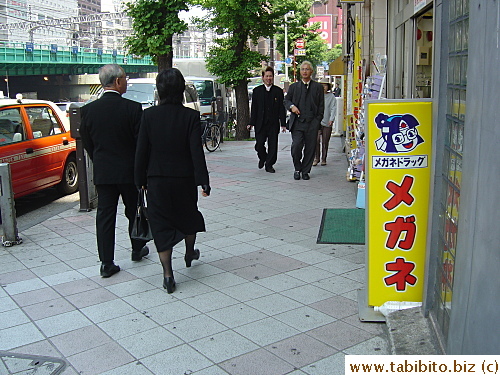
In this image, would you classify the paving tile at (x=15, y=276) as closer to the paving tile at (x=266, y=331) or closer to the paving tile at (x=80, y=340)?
the paving tile at (x=80, y=340)

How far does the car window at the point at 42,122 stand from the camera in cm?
947

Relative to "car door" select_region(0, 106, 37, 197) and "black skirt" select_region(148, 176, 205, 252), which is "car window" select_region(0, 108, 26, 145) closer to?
"car door" select_region(0, 106, 37, 197)

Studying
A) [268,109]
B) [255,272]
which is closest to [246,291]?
[255,272]

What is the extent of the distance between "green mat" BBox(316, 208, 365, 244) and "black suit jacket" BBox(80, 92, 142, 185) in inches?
92.1

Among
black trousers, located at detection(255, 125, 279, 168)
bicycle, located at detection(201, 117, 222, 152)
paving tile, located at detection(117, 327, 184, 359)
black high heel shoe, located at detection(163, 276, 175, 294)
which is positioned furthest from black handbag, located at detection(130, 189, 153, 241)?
bicycle, located at detection(201, 117, 222, 152)

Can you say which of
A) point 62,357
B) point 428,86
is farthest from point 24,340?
point 428,86

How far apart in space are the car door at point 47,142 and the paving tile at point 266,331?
20.5 feet

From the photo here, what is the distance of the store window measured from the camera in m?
3.14

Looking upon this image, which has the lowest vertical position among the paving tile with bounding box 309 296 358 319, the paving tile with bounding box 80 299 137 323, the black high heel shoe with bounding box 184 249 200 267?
the paving tile with bounding box 80 299 137 323

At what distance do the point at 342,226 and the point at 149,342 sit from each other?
3.55 meters

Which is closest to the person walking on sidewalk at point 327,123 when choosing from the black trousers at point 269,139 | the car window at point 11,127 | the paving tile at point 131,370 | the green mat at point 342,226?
the black trousers at point 269,139

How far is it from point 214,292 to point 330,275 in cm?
109

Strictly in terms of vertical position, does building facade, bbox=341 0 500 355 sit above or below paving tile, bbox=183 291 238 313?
above

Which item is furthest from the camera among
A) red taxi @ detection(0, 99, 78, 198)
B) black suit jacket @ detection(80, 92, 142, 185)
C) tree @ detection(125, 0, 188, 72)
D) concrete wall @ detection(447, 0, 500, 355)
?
tree @ detection(125, 0, 188, 72)
